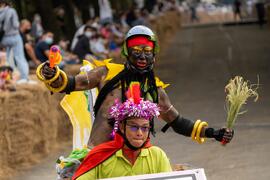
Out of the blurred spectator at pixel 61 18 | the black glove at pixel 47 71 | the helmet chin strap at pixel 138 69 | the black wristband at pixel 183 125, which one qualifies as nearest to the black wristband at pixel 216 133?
the black wristband at pixel 183 125

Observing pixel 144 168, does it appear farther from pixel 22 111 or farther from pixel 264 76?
pixel 264 76

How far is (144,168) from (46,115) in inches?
277

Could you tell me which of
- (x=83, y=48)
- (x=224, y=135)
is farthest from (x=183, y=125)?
(x=83, y=48)

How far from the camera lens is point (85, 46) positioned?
63.5 ft

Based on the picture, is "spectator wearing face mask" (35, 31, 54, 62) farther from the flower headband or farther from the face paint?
the flower headband

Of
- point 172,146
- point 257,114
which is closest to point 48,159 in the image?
point 172,146

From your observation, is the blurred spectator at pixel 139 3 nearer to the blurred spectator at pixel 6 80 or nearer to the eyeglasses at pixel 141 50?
the blurred spectator at pixel 6 80

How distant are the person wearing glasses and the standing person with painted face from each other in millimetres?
768

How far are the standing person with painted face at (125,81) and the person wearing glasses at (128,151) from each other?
768 mm

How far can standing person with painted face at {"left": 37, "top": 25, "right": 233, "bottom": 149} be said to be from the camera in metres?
6.57

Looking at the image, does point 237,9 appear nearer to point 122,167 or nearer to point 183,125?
point 183,125

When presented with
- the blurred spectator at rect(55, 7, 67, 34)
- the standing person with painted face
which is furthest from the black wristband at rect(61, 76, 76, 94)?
the blurred spectator at rect(55, 7, 67, 34)

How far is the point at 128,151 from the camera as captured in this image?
581cm

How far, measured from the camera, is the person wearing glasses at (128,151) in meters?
5.73
